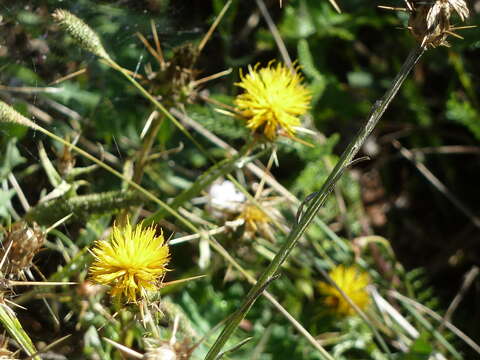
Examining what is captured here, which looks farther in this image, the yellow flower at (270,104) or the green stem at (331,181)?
the yellow flower at (270,104)

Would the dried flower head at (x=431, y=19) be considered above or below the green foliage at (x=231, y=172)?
above

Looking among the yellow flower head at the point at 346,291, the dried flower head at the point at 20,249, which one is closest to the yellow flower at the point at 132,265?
the dried flower head at the point at 20,249

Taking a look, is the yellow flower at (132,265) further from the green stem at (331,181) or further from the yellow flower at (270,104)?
the yellow flower at (270,104)

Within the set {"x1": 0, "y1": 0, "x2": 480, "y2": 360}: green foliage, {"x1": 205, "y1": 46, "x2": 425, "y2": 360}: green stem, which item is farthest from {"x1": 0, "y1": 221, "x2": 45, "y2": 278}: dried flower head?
{"x1": 205, "y1": 46, "x2": 425, "y2": 360}: green stem

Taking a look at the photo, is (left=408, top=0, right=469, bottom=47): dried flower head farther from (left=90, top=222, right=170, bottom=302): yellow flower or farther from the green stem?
(left=90, top=222, right=170, bottom=302): yellow flower

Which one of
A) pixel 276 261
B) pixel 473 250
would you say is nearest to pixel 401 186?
pixel 473 250

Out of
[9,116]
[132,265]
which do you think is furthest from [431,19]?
[9,116]
